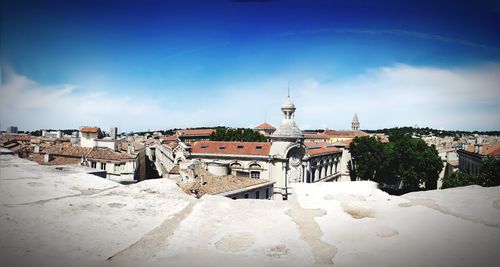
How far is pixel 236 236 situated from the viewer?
14.6 feet

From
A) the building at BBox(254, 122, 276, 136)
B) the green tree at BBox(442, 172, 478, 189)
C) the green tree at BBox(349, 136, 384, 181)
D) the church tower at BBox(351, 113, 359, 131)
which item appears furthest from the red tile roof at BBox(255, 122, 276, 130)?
the green tree at BBox(442, 172, 478, 189)

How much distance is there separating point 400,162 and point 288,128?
16841mm

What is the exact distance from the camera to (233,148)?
121 feet

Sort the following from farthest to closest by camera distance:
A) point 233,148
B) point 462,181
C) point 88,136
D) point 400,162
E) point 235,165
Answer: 1. point 88,136
2. point 400,162
3. point 233,148
4. point 235,165
5. point 462,181

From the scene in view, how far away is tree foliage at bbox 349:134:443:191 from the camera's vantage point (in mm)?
39594

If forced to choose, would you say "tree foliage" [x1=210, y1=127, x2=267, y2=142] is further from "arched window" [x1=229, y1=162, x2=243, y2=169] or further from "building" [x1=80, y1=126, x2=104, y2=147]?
"building" [x1=80, y1=126, x2=104, y2=147]

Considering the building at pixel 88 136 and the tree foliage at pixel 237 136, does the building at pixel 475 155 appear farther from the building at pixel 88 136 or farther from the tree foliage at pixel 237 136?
the building at pixel 88 136

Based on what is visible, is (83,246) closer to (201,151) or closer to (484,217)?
(484,217)

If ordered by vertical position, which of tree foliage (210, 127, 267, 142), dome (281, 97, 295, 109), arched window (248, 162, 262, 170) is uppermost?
dome (281, 97, 295, 109)

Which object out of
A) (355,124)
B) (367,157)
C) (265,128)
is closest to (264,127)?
(265,128)

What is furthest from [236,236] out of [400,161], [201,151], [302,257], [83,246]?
[400,161]

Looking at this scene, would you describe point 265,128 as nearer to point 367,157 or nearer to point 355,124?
point 355,124

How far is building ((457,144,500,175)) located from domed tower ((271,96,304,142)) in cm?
2295

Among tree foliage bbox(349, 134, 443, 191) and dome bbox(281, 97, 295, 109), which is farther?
tree foliage bbox(349, 134, 443, 191)
